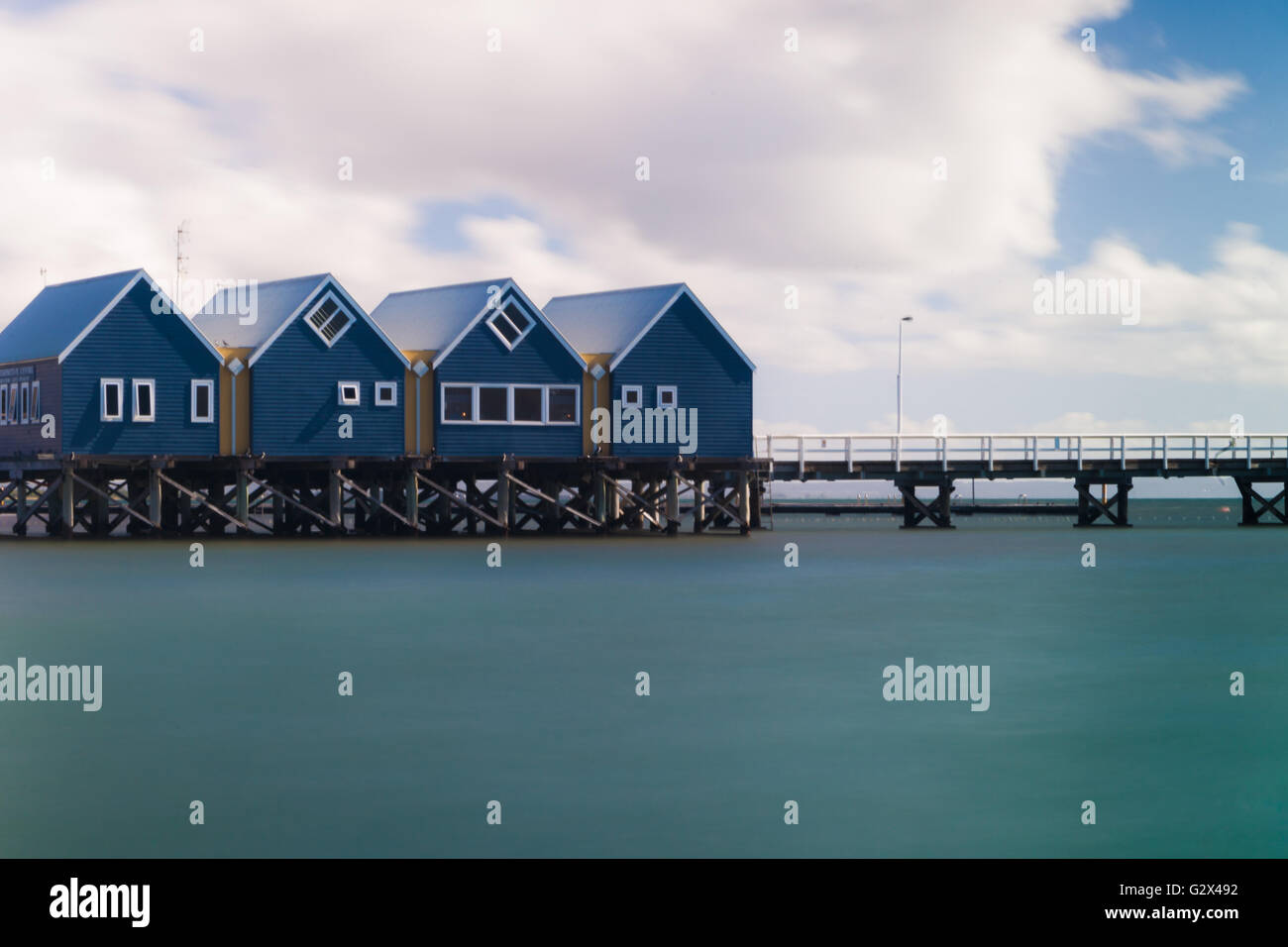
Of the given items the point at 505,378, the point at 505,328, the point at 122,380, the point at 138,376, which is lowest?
the point at 122,380

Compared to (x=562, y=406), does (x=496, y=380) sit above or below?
above

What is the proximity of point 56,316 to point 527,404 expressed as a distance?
14364 millimetres

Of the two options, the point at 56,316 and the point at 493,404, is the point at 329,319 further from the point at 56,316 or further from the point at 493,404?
the point at 56,316

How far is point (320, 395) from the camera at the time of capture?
5016 cm

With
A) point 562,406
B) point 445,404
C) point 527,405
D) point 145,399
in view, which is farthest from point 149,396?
point 562,406

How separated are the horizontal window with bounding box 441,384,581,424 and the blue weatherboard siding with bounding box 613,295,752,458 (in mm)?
1852

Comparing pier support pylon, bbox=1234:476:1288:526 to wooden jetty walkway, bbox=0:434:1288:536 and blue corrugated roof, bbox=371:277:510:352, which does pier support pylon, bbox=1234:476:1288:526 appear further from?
blue corrugated roof, bbox=371:277:510:352

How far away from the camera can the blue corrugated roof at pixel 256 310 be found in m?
50.2

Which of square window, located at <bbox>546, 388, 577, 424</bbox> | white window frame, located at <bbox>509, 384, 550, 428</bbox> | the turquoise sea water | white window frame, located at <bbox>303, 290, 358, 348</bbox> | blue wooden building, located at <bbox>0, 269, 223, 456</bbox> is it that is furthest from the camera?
square window, located at <bbox>546, 388, 577, 424</bbox>

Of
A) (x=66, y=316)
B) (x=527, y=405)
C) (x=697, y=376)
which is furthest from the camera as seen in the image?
(x=697, y=376)

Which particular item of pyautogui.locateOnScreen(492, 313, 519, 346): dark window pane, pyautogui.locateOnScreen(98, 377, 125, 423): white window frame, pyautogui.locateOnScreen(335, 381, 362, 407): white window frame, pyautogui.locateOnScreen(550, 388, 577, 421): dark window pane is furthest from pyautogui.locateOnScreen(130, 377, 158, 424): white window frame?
pyautogui.locateOnScreen(550, 388, 577, 421): dark window pane

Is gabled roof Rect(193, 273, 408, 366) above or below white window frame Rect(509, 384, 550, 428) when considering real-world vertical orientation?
above

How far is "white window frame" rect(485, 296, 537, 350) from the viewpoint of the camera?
52406mm
